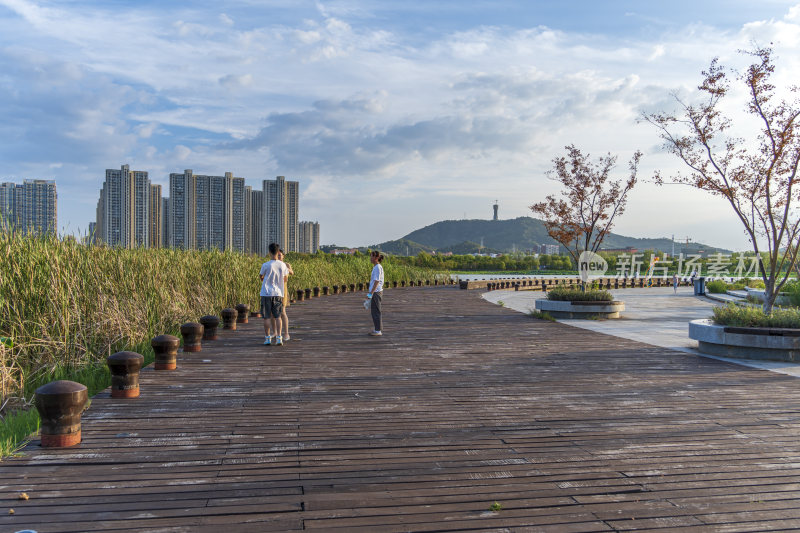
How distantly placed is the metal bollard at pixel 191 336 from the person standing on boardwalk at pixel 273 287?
3.60 ft

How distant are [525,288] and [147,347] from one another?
27653mm

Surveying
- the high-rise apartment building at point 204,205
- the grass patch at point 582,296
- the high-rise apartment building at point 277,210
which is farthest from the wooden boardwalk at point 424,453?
the high-rise apartment building at point 277,210

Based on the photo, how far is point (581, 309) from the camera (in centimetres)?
1451

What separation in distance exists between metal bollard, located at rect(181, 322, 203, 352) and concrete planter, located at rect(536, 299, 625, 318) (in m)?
9.59

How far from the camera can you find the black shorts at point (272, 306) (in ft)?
29.2

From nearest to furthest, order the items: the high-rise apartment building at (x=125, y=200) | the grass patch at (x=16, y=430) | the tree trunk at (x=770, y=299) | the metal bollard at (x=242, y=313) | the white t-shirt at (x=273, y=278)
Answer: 1. the grass patch at (x=16, y=430)
2. the white t-shirt at (x=273, y=278)
3. the tree trunk at (x=770, y=299)
4. the metal bollard at (x=242, y=313)
5. the high-rise apartment building at (x=125, y=200)

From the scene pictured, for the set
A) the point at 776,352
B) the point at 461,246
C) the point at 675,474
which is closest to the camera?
the point at 675,474

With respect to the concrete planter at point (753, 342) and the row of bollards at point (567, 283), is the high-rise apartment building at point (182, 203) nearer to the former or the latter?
the row of bollards at point (567, 283)

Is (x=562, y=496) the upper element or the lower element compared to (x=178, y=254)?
lower

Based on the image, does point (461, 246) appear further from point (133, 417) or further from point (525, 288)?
point (133, 417)

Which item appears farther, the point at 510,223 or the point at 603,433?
the point at 510,223

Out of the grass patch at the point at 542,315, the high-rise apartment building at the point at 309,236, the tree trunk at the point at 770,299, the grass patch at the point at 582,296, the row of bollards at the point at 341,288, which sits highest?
the high-rise apartment building at the point at 309,236

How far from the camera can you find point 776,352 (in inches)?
325

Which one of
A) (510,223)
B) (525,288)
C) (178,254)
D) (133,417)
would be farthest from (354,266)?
(510,223)
